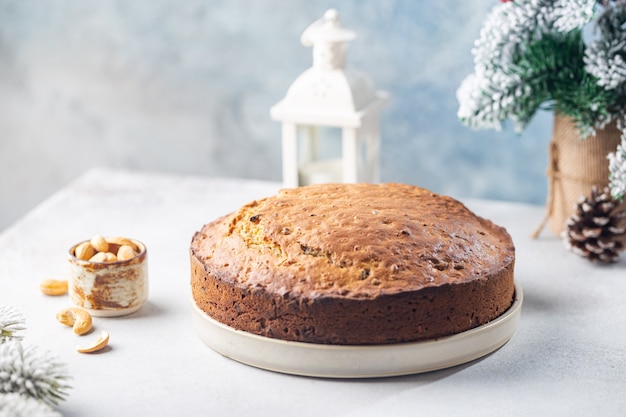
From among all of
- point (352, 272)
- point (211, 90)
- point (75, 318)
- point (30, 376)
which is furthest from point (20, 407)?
point (211, 90)

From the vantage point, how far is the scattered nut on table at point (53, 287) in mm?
1664

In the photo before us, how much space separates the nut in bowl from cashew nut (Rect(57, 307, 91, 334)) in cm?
3

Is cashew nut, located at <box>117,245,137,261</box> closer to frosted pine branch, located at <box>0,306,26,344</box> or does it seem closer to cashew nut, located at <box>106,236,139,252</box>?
cashew nut, located at <box>106,236,139,252</box>

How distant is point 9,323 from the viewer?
1.38m

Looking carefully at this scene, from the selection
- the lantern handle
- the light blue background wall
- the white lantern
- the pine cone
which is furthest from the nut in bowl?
the light blue background wall

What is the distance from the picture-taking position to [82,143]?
3.03 metres

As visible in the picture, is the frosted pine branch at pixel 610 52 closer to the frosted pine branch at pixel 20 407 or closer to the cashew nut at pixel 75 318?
the cashew nut at pixel 75 318

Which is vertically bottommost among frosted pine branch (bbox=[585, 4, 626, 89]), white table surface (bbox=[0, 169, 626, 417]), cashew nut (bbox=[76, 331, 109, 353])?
white table surface (bbox=[0, 169, 626, 417])

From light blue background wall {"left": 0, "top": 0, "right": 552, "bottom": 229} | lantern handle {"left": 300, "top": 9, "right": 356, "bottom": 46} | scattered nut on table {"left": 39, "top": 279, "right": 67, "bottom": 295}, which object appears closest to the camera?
scattered nut on table {"left": 39, "top": 279, "right": 67, "bottom": 295}

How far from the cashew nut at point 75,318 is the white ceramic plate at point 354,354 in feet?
0.79

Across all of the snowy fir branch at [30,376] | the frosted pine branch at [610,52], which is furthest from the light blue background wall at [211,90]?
the snowy fir branch at [30,376]

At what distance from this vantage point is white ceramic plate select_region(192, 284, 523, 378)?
1340 millimetres

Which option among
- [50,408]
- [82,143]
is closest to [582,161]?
[50,408]

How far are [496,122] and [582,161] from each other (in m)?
0.21
